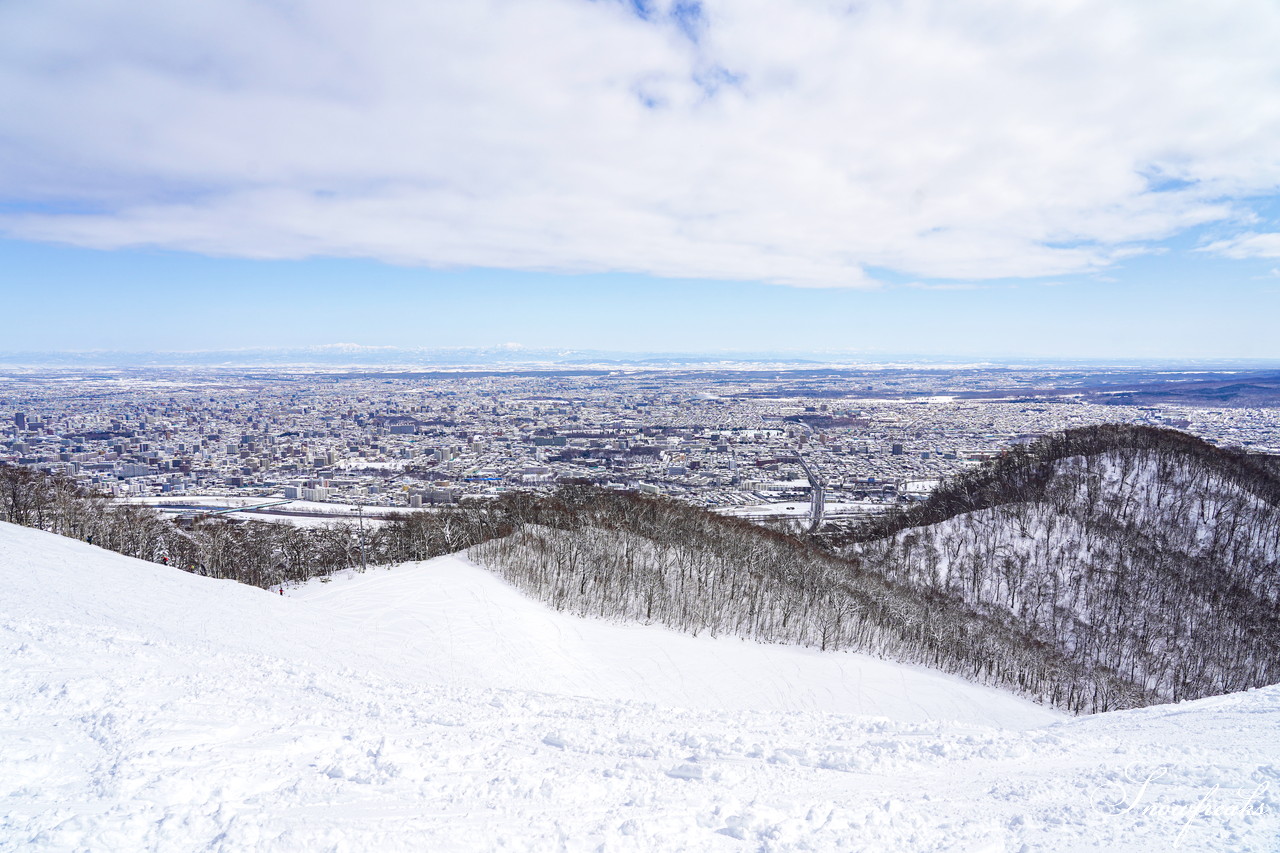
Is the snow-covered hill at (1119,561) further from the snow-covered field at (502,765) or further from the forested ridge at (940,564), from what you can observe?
the snow-covered field at (502,765)

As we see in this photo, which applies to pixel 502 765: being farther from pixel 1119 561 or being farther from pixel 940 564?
pixel 1119 561

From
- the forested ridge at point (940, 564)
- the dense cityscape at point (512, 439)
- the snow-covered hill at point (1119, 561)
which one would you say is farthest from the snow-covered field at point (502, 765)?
the dense cityscape at point (512, 439)

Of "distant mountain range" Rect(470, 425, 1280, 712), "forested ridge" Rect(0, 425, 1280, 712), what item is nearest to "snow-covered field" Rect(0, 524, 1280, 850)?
"distant mountain range" Rect(470, 425, 1280, 712)

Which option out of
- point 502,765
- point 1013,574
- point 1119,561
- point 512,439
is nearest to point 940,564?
point 1013,574

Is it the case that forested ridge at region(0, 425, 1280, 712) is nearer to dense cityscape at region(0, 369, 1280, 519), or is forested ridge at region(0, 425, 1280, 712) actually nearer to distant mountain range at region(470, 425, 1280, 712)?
distant mountain range at region(470, 425, 1280, 712)

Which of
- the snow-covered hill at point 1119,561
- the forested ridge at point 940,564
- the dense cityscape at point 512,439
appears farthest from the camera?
the dense cityscape at point 512,439

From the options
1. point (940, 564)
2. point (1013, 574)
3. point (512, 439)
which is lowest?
point (940, 564)
